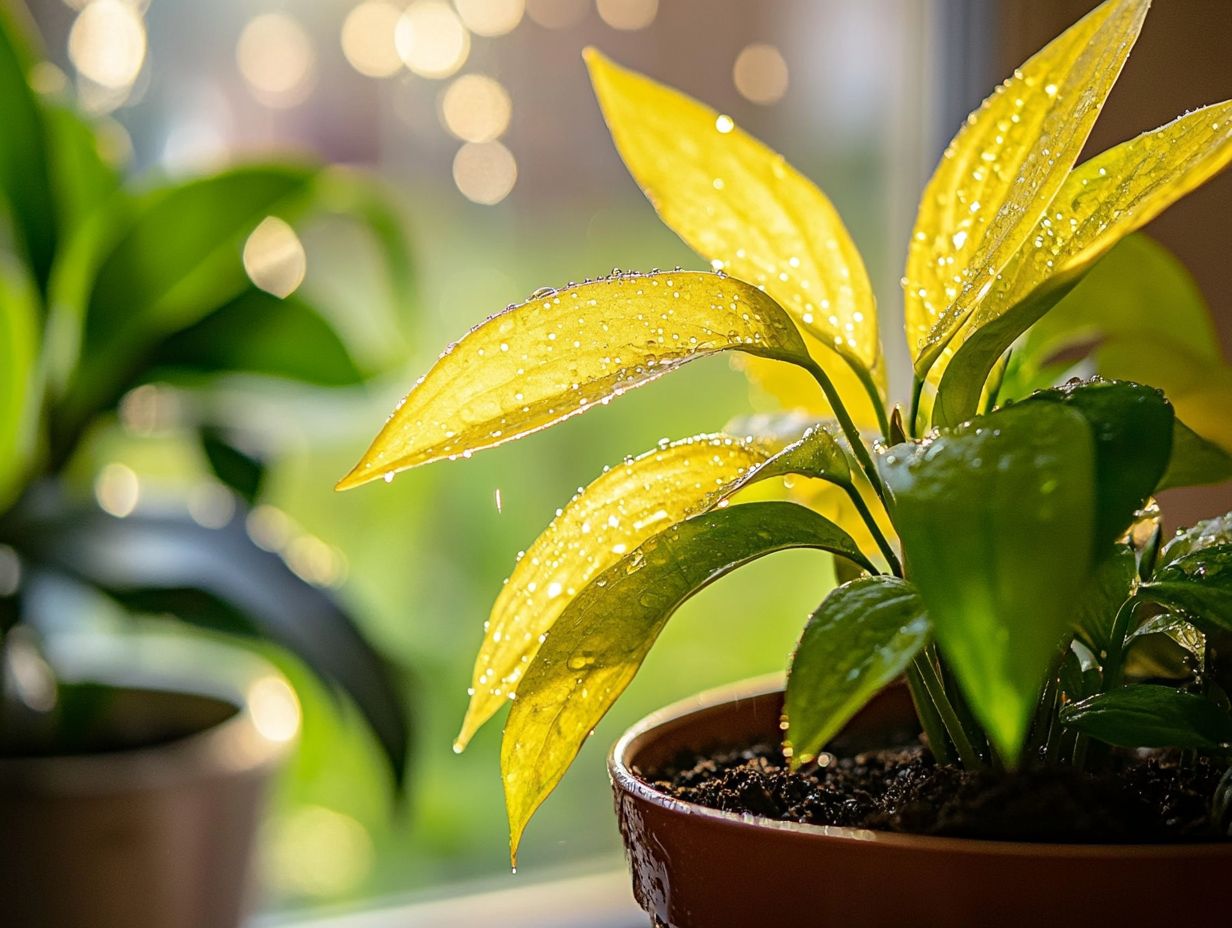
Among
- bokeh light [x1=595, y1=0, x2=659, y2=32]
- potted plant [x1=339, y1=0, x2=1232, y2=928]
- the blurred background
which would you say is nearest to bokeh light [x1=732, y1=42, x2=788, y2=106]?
the blurred background

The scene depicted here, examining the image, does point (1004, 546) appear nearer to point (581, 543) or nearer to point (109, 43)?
point (581, 543)

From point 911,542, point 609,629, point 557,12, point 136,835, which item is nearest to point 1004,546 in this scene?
point 911,542

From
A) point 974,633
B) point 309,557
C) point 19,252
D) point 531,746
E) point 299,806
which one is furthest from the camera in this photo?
point 299,806

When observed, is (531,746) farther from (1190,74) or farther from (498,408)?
(1190,74)

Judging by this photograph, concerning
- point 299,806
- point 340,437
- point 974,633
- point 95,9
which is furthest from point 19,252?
point 974,633

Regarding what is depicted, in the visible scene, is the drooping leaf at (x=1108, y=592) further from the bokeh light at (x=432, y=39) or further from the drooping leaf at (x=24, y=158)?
the bokeh light at (x=432, y=39)

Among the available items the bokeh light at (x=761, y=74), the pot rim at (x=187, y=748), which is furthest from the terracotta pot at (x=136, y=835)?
the bokeh light at (x=761, y=74)
